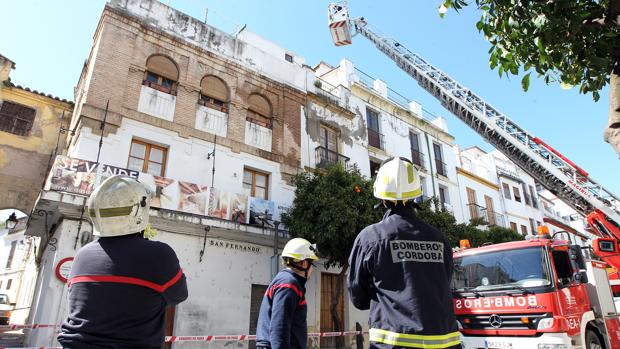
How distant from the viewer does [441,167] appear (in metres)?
22.6

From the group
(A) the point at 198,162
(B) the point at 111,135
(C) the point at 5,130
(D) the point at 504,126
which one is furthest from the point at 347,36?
(C) the point at 5,130

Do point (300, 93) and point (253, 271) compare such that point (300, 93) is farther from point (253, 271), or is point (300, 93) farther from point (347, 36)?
point (253, 271)

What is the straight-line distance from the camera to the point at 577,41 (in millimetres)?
4281

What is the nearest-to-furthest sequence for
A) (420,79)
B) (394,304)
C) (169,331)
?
1. (394,304)
2. (169,331)
3. (420,79)

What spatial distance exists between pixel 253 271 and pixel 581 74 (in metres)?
10.00

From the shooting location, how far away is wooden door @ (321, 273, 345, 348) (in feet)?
43.4

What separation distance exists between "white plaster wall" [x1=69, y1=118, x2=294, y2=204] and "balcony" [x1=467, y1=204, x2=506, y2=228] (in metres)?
13.9

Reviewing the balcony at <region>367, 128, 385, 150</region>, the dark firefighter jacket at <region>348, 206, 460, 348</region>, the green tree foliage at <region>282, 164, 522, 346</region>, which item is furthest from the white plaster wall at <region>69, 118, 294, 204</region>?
the dark firefighter jacket at <region>348, 206, 460, 348</region>

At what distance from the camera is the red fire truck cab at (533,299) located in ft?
18.3

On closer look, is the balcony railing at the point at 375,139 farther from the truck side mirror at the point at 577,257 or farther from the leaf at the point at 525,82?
the leaf at the point at 525,82

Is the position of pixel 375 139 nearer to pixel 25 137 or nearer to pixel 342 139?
pixel 342 139

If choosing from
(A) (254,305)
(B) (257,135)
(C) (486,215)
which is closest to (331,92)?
(B) (257,135)

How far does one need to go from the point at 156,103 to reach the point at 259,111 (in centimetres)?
396

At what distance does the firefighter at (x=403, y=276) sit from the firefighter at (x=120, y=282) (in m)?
1.10
